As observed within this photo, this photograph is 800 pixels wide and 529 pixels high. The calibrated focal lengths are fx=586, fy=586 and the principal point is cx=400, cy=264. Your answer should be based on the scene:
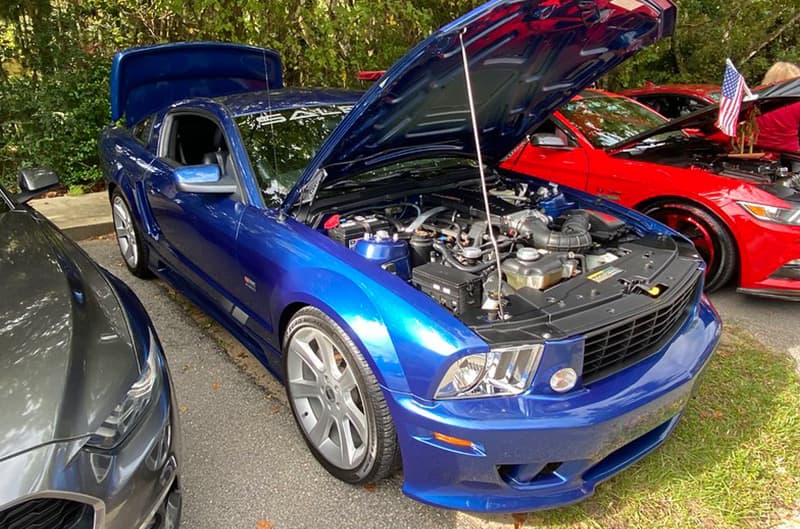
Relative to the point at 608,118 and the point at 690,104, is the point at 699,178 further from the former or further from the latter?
the point at 690,104

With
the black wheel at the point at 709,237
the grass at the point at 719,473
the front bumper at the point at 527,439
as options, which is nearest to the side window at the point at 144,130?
the front bumper at the point at 527,439

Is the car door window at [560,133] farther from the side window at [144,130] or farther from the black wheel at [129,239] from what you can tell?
the black wheel at [129,239]

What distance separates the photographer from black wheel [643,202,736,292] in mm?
4004

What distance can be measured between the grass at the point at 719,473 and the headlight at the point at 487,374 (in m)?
0.70

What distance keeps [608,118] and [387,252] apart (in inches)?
140

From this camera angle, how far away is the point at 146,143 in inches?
155

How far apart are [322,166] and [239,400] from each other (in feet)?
4.27

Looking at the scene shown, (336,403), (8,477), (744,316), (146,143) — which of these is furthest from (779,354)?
(146,143)

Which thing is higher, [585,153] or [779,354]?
[585,153]

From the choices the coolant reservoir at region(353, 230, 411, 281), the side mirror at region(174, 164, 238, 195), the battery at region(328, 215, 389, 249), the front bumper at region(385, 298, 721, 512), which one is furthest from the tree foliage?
the front bumper at region(385, 298, 721, 512)

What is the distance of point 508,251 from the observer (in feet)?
8.80

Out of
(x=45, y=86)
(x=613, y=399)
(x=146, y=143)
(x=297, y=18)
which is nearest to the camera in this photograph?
(x=613, y=399)

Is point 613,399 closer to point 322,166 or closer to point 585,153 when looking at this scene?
point 322,166

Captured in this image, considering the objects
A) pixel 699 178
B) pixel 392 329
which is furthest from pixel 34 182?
pixel 699 178
